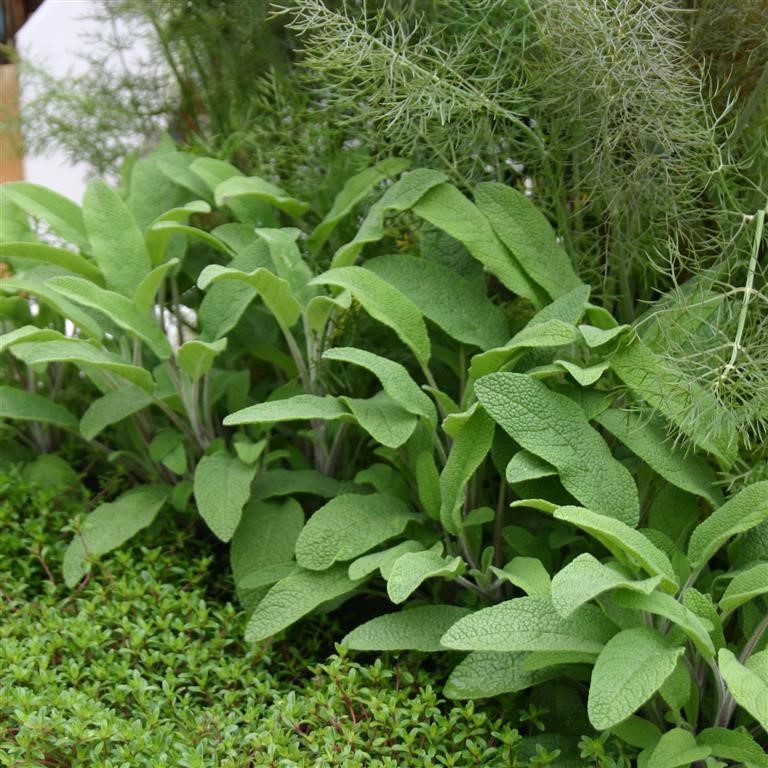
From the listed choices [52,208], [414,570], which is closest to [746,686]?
[414,570]

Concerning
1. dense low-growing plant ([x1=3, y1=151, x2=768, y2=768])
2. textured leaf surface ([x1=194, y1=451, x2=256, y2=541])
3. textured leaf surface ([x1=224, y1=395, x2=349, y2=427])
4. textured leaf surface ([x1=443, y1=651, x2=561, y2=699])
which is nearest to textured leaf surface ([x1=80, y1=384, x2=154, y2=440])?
dense low-growing plant ([x1=3, y1=151, x2=768, y2=768])

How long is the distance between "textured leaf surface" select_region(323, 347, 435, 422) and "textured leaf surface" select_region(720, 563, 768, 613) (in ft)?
1.12

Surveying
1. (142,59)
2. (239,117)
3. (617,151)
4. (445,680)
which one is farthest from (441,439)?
(142,59)

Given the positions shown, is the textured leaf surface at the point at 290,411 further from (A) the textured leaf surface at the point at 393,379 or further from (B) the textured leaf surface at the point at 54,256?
(B) the textured leaf surface at the point at 54,256

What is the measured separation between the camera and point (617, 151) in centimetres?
121

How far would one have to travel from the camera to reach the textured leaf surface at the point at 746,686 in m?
0.80

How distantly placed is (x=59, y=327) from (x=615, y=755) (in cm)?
97

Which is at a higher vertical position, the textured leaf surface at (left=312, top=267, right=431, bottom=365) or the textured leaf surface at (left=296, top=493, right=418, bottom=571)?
the textured leaf surface at (left=312, top=267, right=431, bottom=365)

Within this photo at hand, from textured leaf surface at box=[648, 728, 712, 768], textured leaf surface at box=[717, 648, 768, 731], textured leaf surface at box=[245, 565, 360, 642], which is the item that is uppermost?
textured leaf surface at box=[717, 648, 768, 731]

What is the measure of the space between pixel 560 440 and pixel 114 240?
64cm

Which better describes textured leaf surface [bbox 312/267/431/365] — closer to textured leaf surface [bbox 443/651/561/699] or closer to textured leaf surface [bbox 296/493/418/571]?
textured leaf surface [bbox 296/493/418/571]

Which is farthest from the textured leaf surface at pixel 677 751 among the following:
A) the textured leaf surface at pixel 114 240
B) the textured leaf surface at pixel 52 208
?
the textured leaf surface at pixel 52 208

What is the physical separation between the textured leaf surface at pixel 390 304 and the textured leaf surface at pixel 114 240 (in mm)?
317

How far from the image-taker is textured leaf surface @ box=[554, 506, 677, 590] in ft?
2.81
